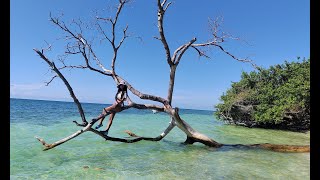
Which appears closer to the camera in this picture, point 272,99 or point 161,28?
point 161,28

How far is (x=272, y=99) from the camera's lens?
2391 cm

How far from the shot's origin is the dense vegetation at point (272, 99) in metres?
21.2

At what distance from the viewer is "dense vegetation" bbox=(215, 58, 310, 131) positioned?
21.2m

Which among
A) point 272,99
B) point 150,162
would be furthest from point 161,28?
point 272,99

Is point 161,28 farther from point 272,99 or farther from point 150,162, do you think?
point 272,99

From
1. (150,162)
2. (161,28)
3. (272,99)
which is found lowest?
(150,162)

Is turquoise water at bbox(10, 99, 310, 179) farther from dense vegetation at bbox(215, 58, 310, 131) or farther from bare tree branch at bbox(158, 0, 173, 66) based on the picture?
dense vegetation at bbox(215, 58, 310, 131)

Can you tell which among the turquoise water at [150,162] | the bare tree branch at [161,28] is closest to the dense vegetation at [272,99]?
the turquoise water at [150,162]

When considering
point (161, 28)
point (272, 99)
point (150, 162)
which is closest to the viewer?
point (150, 162)

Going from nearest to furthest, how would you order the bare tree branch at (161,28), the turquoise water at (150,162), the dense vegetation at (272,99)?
the turquoise water at (150,162), the bare tree branch at (161,28), the dense vegetation at (272,99)

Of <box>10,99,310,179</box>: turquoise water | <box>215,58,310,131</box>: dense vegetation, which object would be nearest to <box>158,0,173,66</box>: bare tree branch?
<box>10,99,310,179</box>: turquoise water

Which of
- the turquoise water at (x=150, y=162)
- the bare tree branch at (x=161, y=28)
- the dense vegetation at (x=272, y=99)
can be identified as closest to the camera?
the turquoise water at (x=150, y=162)

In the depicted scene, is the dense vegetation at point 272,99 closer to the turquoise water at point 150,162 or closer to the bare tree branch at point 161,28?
the turquoise water at point 150,162
